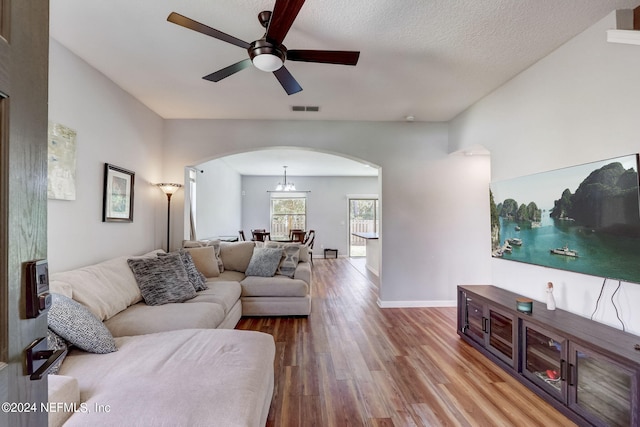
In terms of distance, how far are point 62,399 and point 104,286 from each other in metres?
1.37

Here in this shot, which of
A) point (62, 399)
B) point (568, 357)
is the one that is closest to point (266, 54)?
point (62, 399)

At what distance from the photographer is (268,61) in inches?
79.7

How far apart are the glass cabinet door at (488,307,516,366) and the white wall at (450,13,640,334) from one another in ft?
1.40

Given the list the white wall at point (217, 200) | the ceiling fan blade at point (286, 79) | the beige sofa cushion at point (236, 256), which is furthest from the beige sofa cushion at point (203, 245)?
the ceiling fan blade at point (286, 79)

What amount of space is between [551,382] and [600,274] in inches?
33.1

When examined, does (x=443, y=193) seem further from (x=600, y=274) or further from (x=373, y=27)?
(x=373, y=27)

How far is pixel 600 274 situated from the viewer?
6.77 feet

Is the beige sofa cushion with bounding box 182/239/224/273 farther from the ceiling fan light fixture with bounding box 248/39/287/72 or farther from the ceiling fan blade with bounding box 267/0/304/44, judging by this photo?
the ceiling fan blade with bounding box 267/0/304/44

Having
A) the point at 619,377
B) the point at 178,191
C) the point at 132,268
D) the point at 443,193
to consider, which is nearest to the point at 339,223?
the point at 443,193

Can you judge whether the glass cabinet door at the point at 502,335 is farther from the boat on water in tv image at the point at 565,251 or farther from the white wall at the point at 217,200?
the white wall at the point at 217,200

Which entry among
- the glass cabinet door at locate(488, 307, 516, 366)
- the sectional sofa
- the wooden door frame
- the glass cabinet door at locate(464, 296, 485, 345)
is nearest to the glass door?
the glass cabinet door at locate(464, 296, 485, 345)

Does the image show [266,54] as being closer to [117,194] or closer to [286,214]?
[117,194]

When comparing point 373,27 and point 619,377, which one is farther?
point 373,27

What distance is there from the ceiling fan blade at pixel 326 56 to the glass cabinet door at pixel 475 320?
255 cm
